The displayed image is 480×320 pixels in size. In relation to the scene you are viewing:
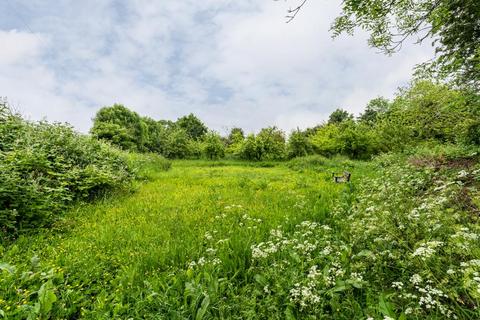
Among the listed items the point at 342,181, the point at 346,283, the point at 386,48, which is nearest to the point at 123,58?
the point at 386,48

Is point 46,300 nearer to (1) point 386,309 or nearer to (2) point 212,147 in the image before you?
(1) point 386,309

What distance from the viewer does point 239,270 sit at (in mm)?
2766

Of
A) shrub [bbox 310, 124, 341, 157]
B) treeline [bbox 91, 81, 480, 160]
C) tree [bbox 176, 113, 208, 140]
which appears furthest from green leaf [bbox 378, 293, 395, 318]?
tree [bbox 176, 113, 208, 140]

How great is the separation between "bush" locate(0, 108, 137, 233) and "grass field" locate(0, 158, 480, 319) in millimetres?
537

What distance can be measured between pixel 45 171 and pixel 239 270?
5.37 m

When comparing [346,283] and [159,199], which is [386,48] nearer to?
[346,283]

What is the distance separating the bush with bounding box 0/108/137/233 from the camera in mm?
4121

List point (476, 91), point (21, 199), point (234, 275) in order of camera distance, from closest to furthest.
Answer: point (234, 275)
point (21, 199)
point (476, 91)

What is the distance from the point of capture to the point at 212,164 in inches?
747

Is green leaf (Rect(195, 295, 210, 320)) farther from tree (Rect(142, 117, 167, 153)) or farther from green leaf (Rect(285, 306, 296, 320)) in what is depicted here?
tree (Rect(142, 117, 167, 153))

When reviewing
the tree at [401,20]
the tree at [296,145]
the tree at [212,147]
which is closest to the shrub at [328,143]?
the tree at [296,145]

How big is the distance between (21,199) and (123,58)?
6.15 m

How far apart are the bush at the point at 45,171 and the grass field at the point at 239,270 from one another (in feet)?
1.76

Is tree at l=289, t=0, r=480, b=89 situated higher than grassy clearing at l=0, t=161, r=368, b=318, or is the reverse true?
tree at l=289, t=0, r=480, b=89
